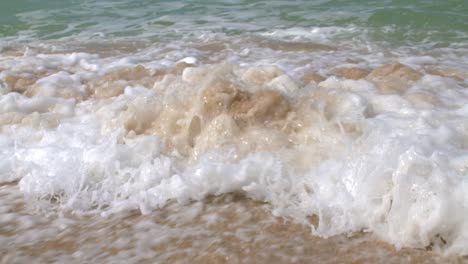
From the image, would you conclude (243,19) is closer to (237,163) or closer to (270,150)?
(270,150)

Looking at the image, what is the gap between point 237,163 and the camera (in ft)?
9.52

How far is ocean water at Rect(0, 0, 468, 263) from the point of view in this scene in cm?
229

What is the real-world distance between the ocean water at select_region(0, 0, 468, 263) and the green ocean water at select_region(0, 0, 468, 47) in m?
1.60

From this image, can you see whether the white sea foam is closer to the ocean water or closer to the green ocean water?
the ocean water

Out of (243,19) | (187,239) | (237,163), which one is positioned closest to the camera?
(187,239)

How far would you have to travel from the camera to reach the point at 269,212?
8.37 feet

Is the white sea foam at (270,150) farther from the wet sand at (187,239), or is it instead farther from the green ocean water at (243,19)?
the green ocean water at (243,19)

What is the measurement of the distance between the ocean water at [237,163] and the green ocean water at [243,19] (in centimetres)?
160

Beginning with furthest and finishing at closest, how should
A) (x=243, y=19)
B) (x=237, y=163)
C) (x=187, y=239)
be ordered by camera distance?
(x=243, y=19), (x=237, y=163), (x=187, y=239)

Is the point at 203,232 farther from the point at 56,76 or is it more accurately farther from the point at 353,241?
the point at 56,76

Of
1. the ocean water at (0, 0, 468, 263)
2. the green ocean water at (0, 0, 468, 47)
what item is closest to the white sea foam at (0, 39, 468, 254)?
the ocean water at (0, 0, 468, 263)

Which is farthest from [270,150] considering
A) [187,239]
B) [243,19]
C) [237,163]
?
[243,19]

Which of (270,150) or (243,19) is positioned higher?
(270,150)

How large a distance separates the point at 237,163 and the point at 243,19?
5.43 m
